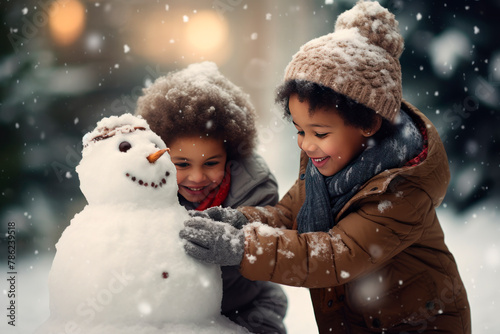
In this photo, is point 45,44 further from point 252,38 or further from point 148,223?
point 148,223

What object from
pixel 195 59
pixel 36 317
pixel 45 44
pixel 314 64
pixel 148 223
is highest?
pixel 45 44

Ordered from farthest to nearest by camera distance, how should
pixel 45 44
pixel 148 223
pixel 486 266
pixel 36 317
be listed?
pixel 486 266 < pixel 45 44 < pixel 36 317 < pixel 148 223

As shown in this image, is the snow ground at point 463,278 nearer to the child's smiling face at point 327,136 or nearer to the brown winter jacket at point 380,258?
the brown winter jacket at point 380,258

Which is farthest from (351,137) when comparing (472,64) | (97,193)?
(472,64)

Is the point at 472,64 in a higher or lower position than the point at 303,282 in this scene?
higher

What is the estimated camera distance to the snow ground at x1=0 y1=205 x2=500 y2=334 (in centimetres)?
179

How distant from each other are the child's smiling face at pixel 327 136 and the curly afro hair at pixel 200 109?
295 mm

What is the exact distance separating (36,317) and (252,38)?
158cm

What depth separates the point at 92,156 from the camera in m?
0.97

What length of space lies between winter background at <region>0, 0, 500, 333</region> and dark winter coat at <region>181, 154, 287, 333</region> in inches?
18.4

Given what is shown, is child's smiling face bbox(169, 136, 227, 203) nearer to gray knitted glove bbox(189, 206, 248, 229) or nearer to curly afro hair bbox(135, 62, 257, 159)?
curly afro hair bbox(135, 62, 257, 159)

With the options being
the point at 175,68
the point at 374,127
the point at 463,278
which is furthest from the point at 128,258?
the point at 463,278

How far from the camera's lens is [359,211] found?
105 cm

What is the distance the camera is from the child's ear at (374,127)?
110cm
